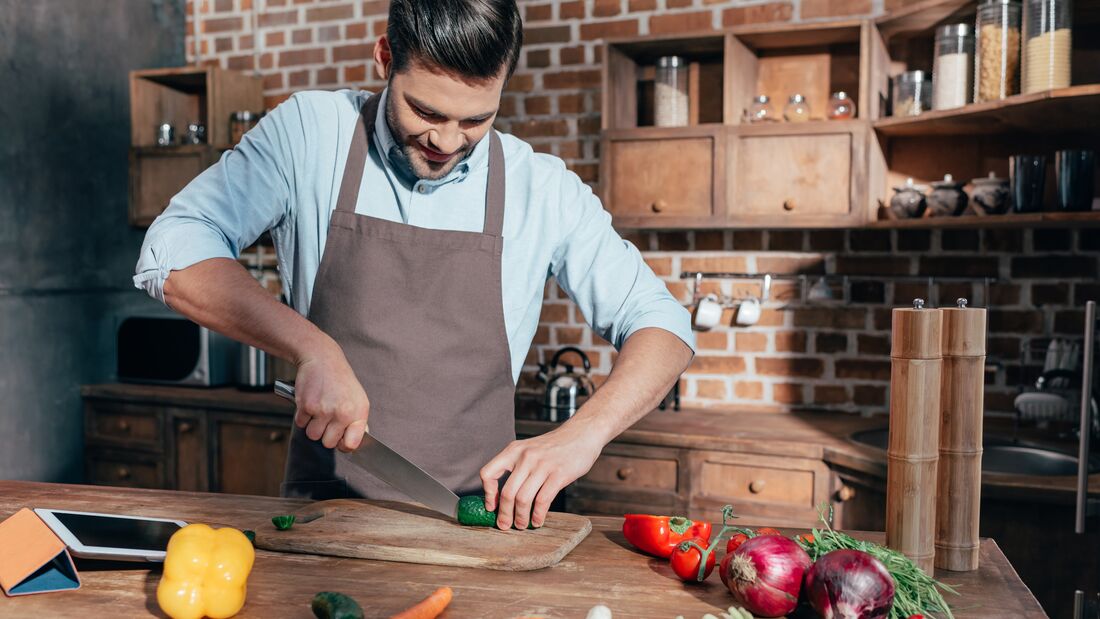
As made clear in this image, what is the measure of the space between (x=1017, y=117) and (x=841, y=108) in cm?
53

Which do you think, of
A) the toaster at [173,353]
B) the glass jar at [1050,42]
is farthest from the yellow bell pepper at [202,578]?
the toaster at [173,353]

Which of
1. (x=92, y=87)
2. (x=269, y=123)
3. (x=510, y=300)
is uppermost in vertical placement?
(x=92, y=87)

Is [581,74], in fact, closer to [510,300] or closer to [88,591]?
[510,300]

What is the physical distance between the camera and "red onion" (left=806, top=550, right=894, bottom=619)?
39.9 inches

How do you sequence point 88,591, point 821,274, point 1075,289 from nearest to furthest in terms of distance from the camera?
point 88,591 → point 1075,289 → point 821,274

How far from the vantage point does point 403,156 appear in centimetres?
174

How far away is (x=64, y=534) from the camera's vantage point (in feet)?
4.25

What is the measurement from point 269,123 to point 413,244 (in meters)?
0.36

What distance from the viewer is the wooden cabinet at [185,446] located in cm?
334

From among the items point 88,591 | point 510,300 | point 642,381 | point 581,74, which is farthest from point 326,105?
point 581,74

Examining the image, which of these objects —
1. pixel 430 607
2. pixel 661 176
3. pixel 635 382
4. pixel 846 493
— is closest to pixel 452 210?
pixel 635 382

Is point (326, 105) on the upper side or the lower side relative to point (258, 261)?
upper

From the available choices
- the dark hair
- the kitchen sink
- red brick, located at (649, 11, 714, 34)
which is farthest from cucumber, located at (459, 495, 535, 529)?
red brick, located at (649, 11, 714, 34)

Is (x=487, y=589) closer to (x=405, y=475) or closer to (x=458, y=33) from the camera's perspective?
(x=405, y=475)
